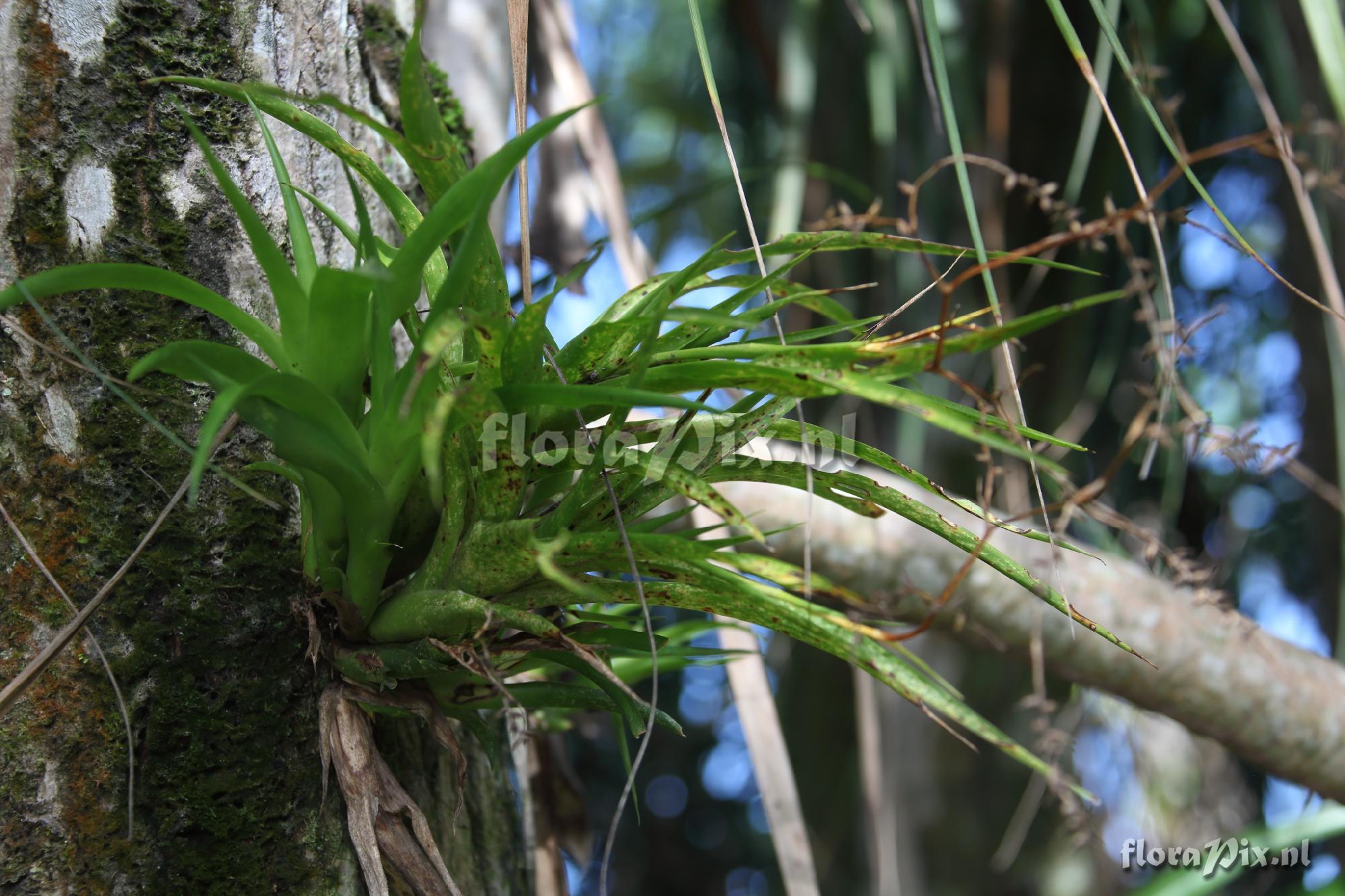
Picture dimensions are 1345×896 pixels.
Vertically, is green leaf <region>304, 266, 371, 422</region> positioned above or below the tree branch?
above

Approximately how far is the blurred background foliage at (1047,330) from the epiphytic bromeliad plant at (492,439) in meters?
0.47

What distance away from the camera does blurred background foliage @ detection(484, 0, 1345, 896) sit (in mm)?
1139

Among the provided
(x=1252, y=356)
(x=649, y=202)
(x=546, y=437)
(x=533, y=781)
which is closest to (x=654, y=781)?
(x=649, y=202)

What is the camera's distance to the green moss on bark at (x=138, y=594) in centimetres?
36

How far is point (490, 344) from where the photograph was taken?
0.32 meters

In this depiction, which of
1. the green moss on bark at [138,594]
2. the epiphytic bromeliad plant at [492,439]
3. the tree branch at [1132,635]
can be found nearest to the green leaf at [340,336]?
the epiphytic bromeliad plant at [492,439]

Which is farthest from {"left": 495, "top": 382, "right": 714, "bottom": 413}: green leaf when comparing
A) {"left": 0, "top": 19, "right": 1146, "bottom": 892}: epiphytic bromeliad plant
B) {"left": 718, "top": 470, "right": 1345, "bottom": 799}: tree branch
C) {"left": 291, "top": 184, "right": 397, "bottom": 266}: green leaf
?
{"left": 718, "top": 470, "right": 1345, "bottom": 799}: tree branch

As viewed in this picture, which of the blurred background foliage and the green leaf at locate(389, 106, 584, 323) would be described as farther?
the blurred background foliage

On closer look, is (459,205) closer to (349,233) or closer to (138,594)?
(349,233)

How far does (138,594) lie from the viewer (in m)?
0.38

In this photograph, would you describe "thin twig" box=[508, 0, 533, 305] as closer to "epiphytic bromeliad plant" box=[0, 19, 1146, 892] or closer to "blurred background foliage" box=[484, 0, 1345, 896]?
"epiphytic bromeliad plant" box=[0, 19, 1146, 892]

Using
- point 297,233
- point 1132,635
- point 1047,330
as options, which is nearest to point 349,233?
point 297,233

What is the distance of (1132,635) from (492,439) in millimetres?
637

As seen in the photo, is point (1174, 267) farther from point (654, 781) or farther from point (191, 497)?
point (654, 781)
